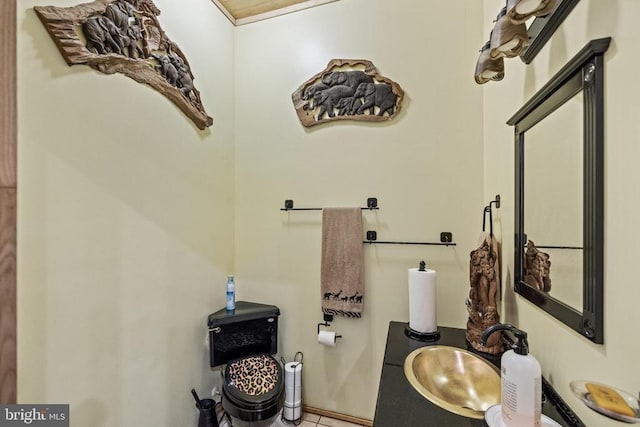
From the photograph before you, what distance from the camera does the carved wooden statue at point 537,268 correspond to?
1004 mm

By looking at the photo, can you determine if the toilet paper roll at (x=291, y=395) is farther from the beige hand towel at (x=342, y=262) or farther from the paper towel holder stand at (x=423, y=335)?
the paper towel holder stand at (x=423, y=335)

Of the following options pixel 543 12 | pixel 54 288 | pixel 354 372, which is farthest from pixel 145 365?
pixel 543 12

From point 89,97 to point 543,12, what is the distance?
175 cm

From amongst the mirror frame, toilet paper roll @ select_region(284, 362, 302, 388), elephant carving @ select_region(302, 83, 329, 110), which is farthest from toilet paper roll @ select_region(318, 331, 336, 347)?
the mirror frame

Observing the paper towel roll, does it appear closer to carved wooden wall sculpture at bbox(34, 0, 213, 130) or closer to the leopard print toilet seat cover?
the leopard print toilet seat cover

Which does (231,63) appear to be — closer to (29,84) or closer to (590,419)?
(29,84)

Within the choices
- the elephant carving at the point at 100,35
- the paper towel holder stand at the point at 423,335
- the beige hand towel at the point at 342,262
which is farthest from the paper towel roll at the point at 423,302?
the elephant carving at the point at 100,35

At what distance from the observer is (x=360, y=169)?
6.74 ft

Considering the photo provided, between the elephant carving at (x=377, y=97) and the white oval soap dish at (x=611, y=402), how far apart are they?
1.73 metres

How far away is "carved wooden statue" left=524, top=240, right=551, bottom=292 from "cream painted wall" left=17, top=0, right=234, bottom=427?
180 cm

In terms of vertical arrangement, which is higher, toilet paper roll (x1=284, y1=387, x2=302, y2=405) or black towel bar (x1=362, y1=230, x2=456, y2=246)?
black towel bar (x1=362, y1=230, x2=456, y2=246)

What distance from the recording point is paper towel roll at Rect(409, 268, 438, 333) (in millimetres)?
1573

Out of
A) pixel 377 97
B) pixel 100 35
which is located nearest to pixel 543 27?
pixel 377 97

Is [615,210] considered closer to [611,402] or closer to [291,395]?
[611,402]
